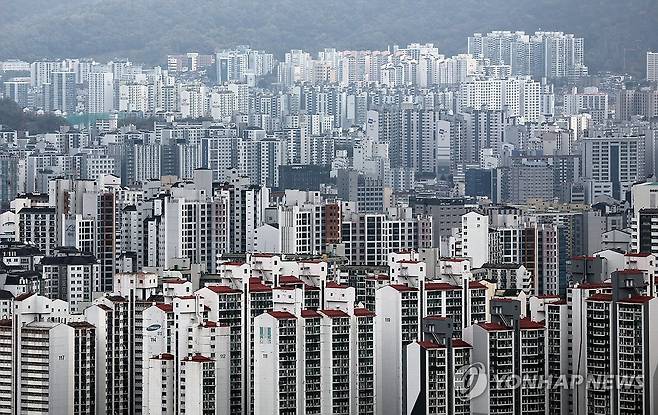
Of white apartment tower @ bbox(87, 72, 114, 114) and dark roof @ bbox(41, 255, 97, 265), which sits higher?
white apartment tower @ bbox(87, 72, 114, 114)

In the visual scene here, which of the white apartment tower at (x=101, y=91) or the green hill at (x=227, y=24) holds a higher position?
the green hill at (x=227, y=24)

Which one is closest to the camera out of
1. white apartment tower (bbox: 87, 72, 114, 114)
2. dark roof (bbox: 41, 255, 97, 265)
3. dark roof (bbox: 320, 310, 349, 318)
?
dark roof (bbox: 320, 310, 349, 318)

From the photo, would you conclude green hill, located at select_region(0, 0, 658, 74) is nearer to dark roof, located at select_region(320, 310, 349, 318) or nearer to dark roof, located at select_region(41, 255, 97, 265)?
dark roof, located at select_region(41, 255, 97, 265)

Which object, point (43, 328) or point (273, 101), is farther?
point (273, 101)

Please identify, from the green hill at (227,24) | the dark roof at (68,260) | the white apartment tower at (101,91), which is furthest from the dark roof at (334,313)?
the white apartment tower at (101,91)

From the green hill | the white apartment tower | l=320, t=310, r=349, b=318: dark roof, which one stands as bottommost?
l=320, t=310, r=349, b=318: dark roof

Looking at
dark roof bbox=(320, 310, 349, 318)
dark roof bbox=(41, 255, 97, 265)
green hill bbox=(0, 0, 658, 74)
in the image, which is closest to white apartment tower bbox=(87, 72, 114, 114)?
green hill bbox=(0, 0, 658, 74)

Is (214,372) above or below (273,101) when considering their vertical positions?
below

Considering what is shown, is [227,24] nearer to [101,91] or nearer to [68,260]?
Answer: [101,91]

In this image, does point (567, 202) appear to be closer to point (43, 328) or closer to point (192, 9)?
point (43, 328)

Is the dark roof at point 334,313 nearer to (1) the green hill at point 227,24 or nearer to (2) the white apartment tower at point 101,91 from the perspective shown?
(1) the green hill at point 227,24

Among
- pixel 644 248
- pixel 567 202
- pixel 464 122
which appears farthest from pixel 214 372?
pixel 464 122
